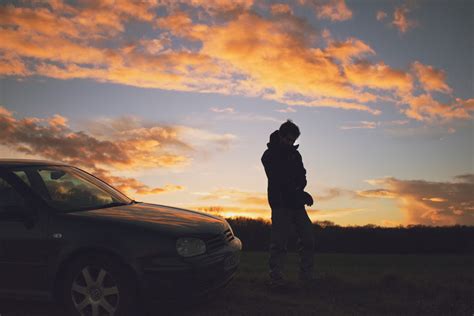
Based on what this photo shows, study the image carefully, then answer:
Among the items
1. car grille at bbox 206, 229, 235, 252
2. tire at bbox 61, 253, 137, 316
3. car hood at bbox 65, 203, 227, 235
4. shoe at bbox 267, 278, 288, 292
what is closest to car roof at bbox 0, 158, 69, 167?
car hood at bbox 65, 203, 227, 235

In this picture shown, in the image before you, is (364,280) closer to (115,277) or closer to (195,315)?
(195,315)

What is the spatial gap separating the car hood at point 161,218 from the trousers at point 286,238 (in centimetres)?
90

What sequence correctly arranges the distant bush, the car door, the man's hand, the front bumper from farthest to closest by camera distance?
the distant bush < the man's hand < the car door < the front bumper

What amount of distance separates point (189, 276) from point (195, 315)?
2.24 ft

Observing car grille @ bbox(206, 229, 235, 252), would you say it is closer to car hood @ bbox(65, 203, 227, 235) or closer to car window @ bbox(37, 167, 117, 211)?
car hood @ bbox(65, 203, 227, 235)

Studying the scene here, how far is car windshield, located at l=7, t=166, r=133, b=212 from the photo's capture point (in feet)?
16.0

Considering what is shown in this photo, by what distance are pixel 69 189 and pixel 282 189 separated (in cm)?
272

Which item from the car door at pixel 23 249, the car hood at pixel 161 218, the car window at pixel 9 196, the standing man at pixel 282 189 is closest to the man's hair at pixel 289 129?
the standing man at pixel 282 189

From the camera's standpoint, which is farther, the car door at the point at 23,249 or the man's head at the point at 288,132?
the man's head at the point at 288,132

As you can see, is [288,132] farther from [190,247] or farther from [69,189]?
[69,189]

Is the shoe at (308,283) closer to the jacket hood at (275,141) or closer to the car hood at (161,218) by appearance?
the car hood at (161,218)

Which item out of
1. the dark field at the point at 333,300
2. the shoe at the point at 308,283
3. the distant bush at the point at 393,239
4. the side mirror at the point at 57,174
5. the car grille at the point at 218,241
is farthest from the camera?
the distant bush at the point at 393,239

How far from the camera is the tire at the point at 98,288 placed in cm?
424

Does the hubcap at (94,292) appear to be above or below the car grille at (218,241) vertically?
below
